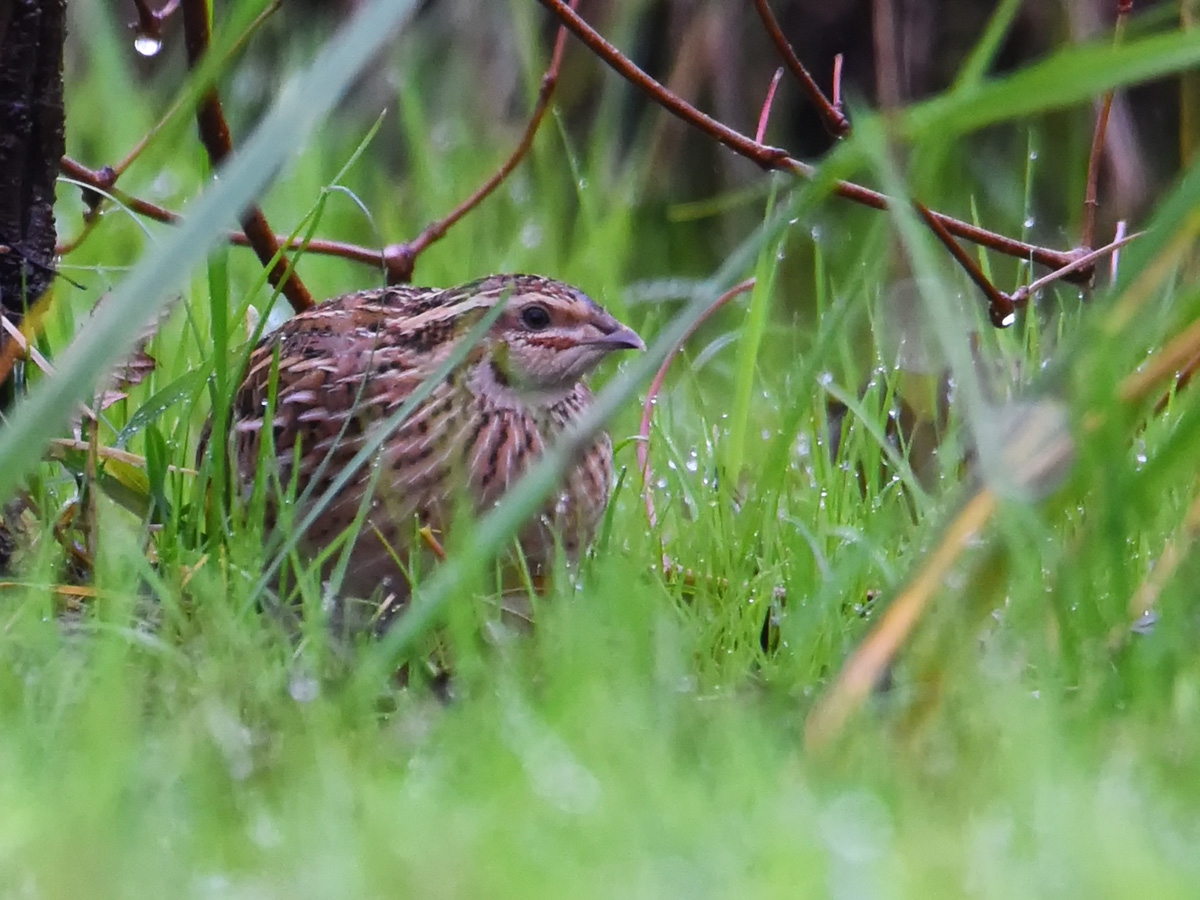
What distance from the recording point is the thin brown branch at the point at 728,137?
2.77 meters

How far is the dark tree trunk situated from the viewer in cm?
273

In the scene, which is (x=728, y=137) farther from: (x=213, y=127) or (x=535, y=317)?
(x=213, y=127)

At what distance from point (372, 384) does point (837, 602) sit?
1.16 m

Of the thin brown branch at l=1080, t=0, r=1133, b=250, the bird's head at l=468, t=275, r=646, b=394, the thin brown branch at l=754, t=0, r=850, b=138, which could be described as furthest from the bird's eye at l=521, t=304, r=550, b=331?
the thin brown branch at l=1080, t=0, r=1133, b=250

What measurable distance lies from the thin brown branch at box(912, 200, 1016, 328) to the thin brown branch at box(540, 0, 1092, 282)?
0.08 m

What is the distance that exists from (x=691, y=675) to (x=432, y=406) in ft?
3.44

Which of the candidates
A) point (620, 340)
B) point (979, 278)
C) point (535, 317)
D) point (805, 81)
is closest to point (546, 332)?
point (535, 317)

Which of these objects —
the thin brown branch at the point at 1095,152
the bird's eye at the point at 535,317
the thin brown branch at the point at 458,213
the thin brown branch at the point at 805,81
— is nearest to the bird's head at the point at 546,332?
the bird's eye at the point at 535,317

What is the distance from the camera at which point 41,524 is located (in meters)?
2.74

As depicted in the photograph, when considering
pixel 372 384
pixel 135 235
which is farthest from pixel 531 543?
pixel 135 235

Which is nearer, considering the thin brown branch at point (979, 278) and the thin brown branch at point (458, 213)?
the thin brown branch at point (979, 278)

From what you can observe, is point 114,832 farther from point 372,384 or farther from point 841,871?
point 372,384

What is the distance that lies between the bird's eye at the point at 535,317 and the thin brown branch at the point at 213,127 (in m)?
0.48

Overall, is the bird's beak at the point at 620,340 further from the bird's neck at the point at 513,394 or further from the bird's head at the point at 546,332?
the bird's neck at the point at 513,394
